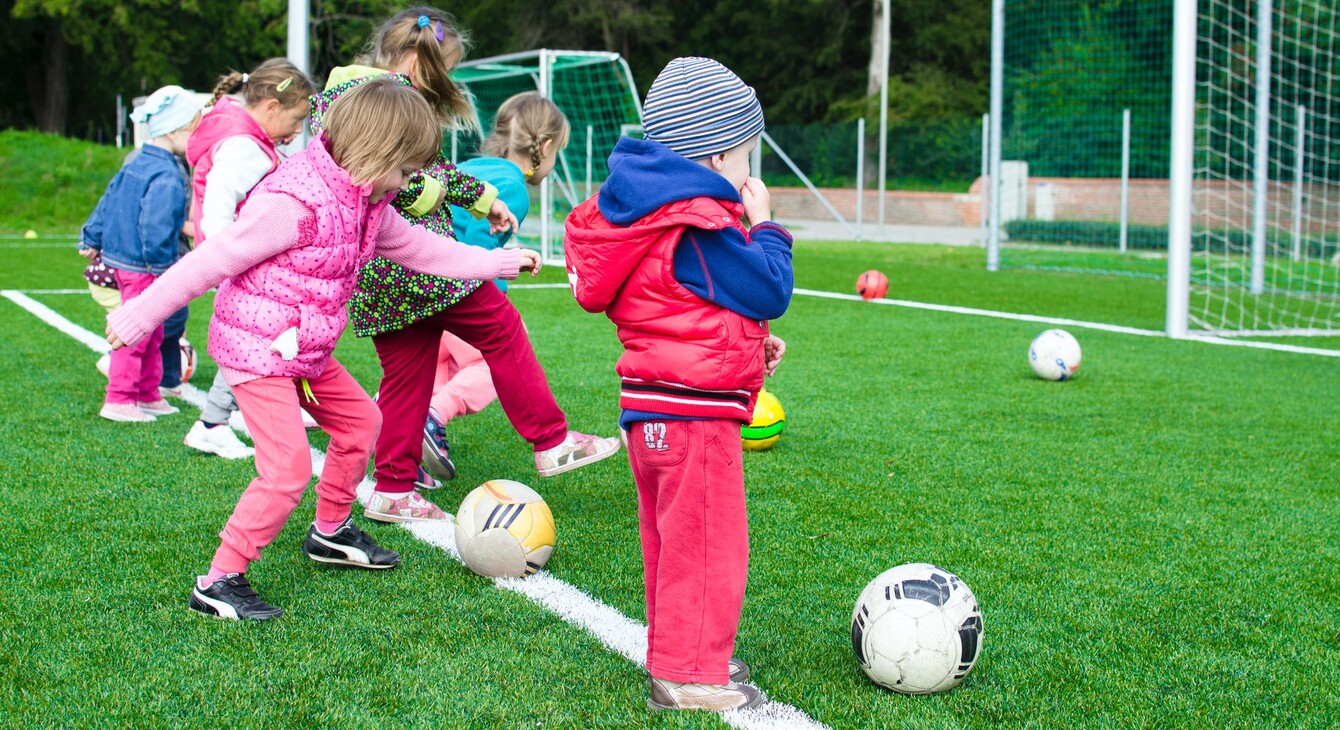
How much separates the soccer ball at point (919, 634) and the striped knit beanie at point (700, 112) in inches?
45.2

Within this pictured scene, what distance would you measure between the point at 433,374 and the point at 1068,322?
7500mm

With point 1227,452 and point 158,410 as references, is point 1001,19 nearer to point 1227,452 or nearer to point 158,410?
point 1227,452

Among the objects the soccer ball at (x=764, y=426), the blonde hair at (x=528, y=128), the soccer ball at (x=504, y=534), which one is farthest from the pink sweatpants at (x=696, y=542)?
the soccer ball at (x=764, y=426)

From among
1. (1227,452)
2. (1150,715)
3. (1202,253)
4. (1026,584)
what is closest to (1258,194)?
(1202,253)

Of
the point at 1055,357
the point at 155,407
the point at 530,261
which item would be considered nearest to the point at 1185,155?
the point at 1055,357

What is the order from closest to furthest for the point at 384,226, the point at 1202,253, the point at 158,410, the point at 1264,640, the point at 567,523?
the point at 1264,640 → the point at 384,226 → the point at 567,523 → the point at 158,410 → the point at 1202,253

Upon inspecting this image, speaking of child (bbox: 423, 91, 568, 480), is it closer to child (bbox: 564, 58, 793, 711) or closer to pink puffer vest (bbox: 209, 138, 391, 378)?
pink puffer vest (bbox: 209, 138, 391, 378)

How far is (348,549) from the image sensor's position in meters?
3.79

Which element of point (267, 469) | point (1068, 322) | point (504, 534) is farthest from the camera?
point (1068, 322)

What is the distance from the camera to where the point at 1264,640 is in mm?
3258

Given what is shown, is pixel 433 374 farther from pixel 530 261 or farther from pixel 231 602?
pixel 231 602

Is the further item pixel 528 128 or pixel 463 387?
pixel 463 387

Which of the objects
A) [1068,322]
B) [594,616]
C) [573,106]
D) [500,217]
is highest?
[573,106]

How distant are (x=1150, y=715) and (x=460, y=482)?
2.93m
